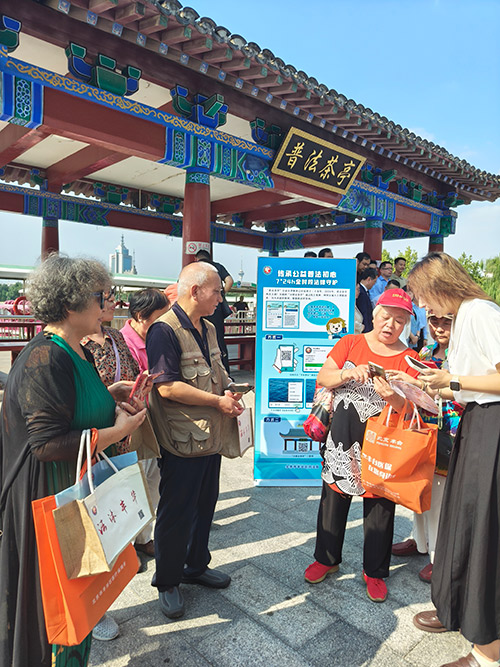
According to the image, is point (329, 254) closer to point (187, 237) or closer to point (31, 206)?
point (187, 237)

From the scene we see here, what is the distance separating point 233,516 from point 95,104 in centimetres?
482

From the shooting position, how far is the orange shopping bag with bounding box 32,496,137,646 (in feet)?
4.29

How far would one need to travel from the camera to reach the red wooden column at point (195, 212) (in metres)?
6.51

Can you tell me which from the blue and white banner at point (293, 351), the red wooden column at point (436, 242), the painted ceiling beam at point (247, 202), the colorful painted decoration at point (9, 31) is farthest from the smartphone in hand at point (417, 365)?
the red wooden column at point (436, 242)

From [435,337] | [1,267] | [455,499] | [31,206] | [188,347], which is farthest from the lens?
[1,267]

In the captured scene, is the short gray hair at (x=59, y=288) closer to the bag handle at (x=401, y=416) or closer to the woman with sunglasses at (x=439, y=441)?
Result: the bag handle at (x=401, y=416)

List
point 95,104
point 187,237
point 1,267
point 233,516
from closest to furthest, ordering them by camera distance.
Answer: point 233,516 < point 95,104 < point 187,237 < point 1,267

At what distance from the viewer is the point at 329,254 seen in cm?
596

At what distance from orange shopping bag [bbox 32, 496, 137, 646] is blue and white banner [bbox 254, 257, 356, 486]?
2561mm

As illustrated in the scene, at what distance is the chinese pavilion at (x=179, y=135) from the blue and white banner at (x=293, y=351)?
307 cm

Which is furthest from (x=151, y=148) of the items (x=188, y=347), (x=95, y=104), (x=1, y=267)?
(x=1, y=267)

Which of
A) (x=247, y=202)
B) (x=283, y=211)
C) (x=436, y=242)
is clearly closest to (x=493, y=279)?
(x=436, y=242)

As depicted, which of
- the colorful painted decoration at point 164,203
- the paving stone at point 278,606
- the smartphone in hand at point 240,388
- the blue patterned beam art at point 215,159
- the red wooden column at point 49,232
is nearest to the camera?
the paving stone at point 278,606

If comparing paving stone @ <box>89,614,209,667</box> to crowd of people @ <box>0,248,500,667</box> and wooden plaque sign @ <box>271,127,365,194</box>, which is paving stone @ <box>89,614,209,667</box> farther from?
wooden plaque sign @ <box>271,127,365,194</box>
